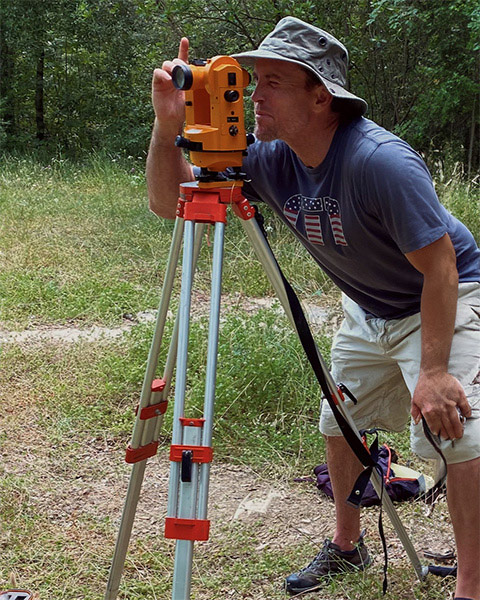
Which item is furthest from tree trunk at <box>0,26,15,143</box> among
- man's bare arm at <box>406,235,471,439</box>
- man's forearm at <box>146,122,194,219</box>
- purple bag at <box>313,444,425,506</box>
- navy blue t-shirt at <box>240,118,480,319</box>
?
man's bare arm at <box>406,235,471,439</box>

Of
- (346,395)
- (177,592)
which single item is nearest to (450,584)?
(346,395)

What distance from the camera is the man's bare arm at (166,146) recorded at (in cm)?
199

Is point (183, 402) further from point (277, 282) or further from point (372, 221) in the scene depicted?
point (372, 221)

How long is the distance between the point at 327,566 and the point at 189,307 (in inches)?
47.8

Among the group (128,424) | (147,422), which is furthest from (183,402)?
(128,424)

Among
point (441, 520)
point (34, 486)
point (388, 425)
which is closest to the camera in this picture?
point (388, 425)

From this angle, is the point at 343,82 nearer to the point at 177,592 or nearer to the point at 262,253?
the point at 262,253

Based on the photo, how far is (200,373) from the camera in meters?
3.83

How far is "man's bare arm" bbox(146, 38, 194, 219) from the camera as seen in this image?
199 centimetres

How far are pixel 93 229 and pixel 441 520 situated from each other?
15.1 feet

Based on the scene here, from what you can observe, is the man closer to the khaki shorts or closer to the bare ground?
the khaki shorts

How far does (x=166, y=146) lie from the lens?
216cm

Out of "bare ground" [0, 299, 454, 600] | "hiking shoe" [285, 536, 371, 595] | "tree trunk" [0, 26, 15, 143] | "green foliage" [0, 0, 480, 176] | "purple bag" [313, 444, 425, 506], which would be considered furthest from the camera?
"tree trunk" [0, 26, 15, 143]

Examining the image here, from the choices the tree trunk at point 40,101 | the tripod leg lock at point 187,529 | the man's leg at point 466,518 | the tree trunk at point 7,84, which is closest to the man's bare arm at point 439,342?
the man's leg at point 466,518
